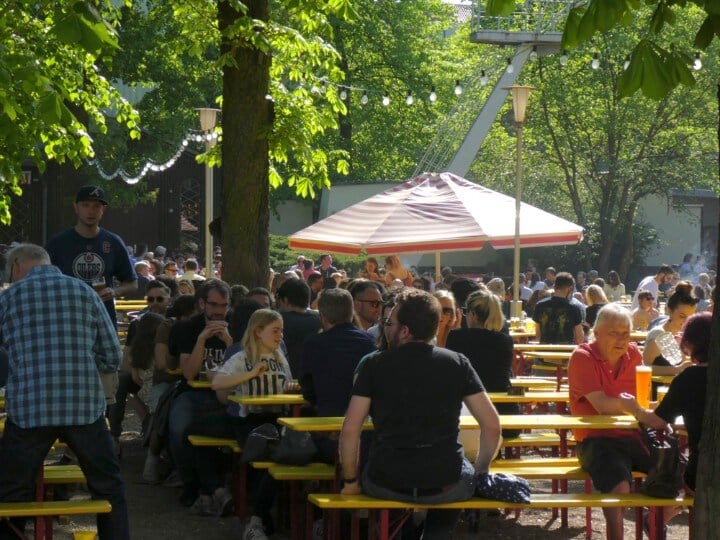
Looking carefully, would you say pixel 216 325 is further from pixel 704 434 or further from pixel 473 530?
pixel 704 434

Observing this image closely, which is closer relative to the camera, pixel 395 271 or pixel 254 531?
pixel 254 531

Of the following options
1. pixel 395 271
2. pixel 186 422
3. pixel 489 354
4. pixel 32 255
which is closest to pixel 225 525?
pixel 186 422

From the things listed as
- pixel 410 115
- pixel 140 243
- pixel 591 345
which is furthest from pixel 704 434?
pixel 410 115

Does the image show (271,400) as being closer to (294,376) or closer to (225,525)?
(225,525)

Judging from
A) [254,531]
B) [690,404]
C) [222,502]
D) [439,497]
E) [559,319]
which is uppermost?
[690,404]

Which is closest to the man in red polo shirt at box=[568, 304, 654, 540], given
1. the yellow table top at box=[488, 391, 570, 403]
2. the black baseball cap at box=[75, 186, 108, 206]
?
the yellow table top at box=[488, 391, 570, 403]

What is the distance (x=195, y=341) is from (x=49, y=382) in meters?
3.12

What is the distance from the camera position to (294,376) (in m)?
10.5

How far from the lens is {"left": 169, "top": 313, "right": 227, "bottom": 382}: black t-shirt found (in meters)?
9.52

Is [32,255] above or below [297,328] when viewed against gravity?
above

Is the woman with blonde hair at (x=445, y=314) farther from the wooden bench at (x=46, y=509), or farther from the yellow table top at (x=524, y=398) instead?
the wooden bench at (x=46, y=509)

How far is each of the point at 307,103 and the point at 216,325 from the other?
502 centimetres

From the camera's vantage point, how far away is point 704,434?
491 cm

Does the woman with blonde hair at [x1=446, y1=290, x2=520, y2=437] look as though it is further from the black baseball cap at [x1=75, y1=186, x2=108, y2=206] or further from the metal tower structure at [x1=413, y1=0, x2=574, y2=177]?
the metal tower structure at [x1=413, y1=0, x2=574, y2=177]
